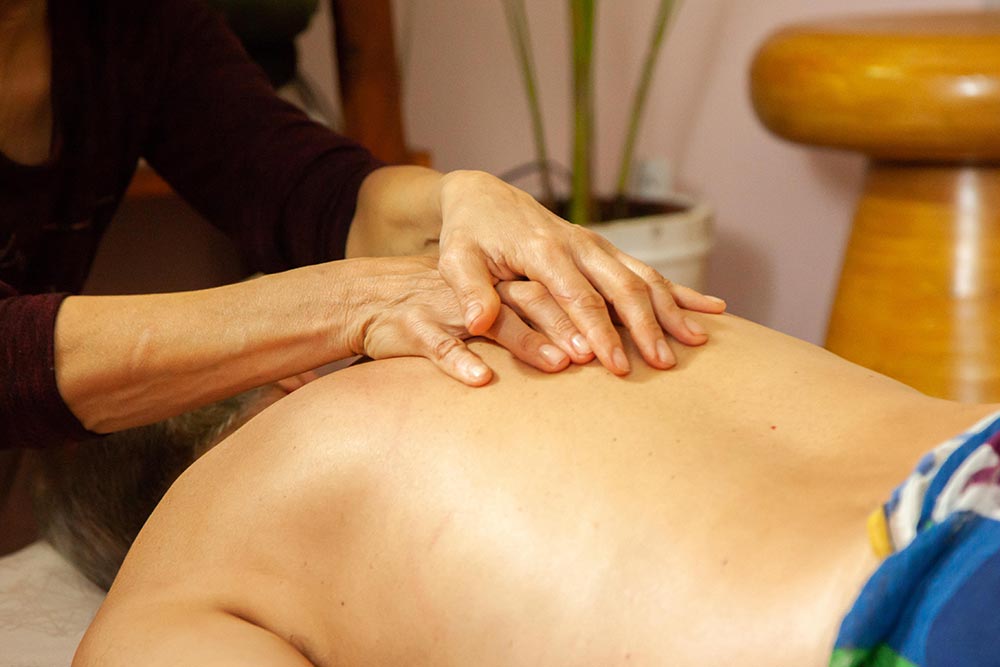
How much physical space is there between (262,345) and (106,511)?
313 millimetres

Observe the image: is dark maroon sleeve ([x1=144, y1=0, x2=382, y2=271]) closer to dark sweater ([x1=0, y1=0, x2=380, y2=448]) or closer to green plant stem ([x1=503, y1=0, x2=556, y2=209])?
dark sweater ([x1=0, y1=0, x2=380, y2=448])

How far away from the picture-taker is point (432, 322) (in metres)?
0.96

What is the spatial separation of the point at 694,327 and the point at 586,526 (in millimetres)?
261

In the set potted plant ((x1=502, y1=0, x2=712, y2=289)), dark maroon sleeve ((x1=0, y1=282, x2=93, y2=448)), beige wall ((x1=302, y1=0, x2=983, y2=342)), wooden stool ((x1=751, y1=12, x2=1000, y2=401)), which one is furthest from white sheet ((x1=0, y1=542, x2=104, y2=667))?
beige wall ((x1=302, y1=0, x2=983, y2=342))

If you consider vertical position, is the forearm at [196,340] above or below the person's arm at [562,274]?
below

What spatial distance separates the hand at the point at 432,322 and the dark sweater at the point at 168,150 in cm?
46

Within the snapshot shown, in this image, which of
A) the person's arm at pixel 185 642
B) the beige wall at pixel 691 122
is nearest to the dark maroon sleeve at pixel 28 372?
the person's arm at pixel 185 642

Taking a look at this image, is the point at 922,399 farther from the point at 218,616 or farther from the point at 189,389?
the point at 189,389

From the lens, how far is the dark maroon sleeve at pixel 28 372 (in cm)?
101

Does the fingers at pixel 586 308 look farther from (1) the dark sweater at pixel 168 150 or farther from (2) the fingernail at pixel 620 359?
(1) the dark sweater at pixel 168 150

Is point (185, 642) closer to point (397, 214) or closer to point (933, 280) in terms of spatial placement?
point (397, 214)

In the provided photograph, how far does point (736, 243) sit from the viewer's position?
2.69 m

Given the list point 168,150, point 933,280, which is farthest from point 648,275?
point 933,280

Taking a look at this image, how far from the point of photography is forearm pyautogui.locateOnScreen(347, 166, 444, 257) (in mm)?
1320
